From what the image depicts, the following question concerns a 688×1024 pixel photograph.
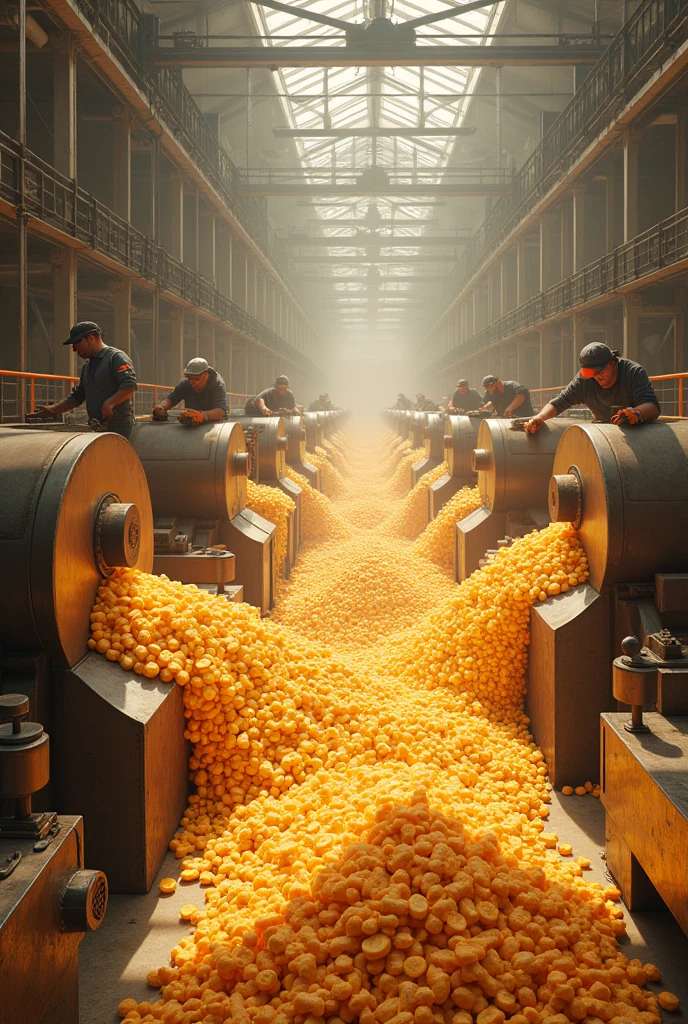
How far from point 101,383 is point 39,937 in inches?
199

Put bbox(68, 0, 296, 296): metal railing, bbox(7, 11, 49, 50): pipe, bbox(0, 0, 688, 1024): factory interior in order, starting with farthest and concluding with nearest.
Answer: bbox(68, 0, 296, 296): metal railing
bbox(7, 11, 49, 50): pipe
bbox(0, 0, 688, 1024): factory interior

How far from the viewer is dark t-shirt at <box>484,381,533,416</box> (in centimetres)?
1147

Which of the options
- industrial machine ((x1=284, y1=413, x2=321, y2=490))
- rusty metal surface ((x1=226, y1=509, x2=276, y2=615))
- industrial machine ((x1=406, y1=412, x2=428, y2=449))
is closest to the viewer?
rusty metal surface ((x1=226, y1=509, x2=276, y2=615))

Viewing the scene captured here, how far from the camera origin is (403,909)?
291cm

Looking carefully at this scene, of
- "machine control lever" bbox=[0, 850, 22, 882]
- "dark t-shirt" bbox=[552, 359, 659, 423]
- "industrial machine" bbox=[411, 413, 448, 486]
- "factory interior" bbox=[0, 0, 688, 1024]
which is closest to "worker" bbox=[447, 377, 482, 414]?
"industrial machine" bbox=[411, 413, 448, 486]

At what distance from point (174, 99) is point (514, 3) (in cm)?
966

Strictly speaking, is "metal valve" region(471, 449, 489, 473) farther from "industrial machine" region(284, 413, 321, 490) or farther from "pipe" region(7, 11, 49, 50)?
"pipe" region(7, 11, 49, 50)

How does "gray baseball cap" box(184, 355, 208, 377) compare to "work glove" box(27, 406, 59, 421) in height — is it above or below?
above

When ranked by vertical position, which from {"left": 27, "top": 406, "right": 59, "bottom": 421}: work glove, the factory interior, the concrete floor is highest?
{"left": 27, "top": 406, "right": 59, "bottom": 421}: work glove

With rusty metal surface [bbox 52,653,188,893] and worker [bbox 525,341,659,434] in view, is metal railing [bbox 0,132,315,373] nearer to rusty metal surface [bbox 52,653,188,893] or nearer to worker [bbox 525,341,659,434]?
worker [bbox 525,341,659,434]

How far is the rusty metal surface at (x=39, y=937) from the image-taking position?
2.19 meters

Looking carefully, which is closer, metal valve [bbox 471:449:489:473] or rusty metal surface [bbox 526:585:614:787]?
rusty metal surface [bbox 526:585:614:787]

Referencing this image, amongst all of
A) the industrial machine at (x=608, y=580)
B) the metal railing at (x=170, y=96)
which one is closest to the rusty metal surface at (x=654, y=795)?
the industrial machine at (x=608, y=580)

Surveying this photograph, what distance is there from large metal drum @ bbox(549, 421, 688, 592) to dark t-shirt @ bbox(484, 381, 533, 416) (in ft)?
21.2
